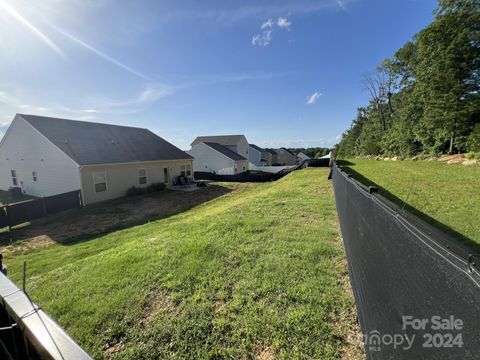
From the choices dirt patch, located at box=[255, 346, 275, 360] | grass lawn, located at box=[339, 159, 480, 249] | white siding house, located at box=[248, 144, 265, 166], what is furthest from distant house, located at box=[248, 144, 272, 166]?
dirt patch, located at box=[255, 346, 275, 360]

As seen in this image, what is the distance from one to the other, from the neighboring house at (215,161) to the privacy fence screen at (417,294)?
1119 inches

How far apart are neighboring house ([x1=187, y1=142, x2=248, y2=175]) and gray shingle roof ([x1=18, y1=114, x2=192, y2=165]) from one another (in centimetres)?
919

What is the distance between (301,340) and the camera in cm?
238

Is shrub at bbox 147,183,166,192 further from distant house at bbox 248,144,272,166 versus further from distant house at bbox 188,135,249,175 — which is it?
distant house at bbox 248,144,272,166

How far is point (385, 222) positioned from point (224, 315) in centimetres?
215

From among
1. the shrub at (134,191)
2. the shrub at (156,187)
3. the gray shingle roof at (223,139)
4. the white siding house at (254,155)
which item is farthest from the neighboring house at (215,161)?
the white siding house at (254,155)

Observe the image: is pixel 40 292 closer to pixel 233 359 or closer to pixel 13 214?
pixel 233 359

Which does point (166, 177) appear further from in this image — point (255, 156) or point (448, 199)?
point (255, 156)

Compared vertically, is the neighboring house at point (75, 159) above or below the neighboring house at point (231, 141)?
below

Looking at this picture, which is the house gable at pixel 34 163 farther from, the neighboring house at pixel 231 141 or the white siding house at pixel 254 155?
the white siding house at pixel 254 155

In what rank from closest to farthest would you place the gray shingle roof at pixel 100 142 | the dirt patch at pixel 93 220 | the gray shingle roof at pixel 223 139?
the dirt patch at pixel 93 220
the gray shingle roof at pixel 100 142
the gray shingle roof at pixel 223 139

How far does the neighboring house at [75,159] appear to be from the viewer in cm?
1378

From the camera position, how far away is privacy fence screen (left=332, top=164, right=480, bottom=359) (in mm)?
821


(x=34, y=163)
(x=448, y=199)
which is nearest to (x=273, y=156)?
(x=34, y=163)
